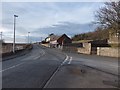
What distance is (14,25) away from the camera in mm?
51438

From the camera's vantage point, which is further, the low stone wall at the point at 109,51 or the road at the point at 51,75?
the low stone wall at the point at 109,51

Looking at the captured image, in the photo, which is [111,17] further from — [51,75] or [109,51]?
[51,75]

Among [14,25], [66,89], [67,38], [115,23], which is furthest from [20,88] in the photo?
[67,38]

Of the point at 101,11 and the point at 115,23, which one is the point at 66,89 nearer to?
the point at 115,23

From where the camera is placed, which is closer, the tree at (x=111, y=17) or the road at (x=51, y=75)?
the road at (x=51, y=75)

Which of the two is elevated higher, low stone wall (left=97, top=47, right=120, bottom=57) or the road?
low stone wall (left=97, top=47, right=120, bottom=57)

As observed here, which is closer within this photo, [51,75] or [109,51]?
[51,75]

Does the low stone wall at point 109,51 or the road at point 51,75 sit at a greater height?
the low stone wall at point 109,51

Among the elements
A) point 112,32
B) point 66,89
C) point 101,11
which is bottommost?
point 66,89

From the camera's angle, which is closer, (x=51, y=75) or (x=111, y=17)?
(x=51, y=75)

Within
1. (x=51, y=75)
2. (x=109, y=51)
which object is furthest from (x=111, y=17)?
(x=51, y=75)

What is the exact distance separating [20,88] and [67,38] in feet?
475

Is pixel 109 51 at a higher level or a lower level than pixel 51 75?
higher

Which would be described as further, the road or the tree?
the tree
